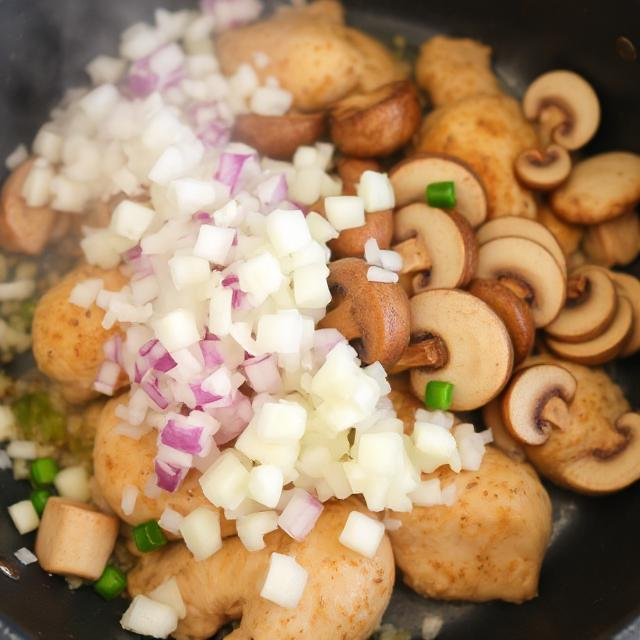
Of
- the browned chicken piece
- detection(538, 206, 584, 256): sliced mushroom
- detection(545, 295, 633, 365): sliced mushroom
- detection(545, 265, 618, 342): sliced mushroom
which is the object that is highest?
the browned chicken piece

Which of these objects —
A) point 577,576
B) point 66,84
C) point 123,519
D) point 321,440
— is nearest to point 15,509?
point 123,519

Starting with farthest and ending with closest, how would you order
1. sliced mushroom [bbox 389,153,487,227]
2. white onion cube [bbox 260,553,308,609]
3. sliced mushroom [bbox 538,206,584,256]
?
sliced mushroom [bbox 538,206,584,256] < sliced mushroom [bbox 389,153,487,227] < white onion cube [bbox 260,553,308,609]

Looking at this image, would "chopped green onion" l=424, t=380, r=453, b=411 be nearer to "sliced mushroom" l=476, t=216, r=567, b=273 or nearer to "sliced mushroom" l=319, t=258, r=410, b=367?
"sliced mushroom" l=319, t=258, r=410, b=367

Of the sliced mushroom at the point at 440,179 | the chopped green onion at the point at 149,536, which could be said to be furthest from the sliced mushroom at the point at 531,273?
the chopped green onion at the point at 149,536

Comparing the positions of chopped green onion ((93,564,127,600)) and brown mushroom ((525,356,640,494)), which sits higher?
brown mushroom ((525,356,640,494))

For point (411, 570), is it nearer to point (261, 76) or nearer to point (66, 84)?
point (261, 76)

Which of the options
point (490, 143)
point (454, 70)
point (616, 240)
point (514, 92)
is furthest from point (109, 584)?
point (514, 92)

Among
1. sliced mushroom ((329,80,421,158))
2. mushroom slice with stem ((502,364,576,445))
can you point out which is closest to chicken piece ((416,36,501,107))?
sliced mushroom ((329,80,421,158))

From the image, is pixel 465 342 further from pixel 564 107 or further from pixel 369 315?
pixel 564 107
